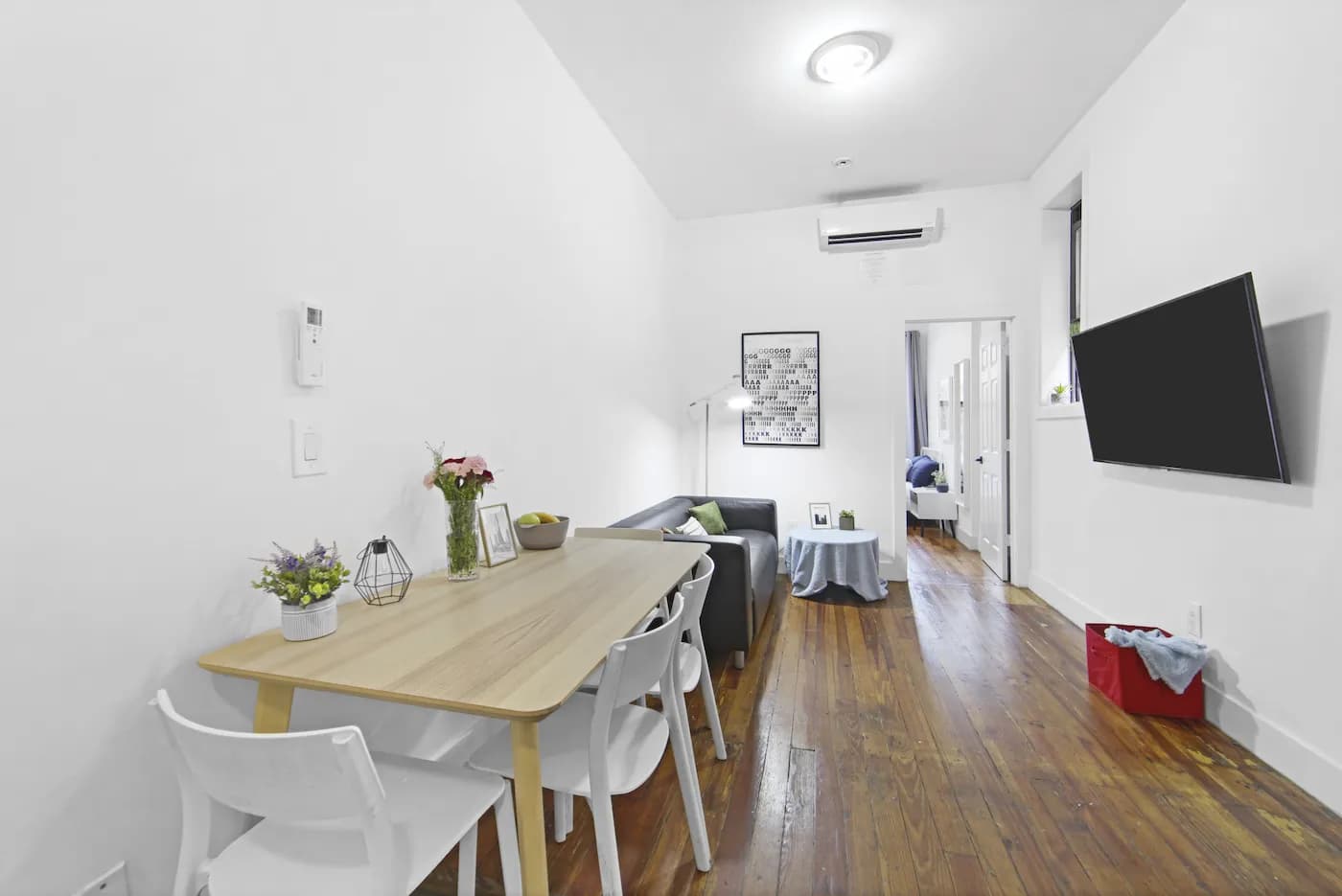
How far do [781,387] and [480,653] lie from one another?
3.87 m

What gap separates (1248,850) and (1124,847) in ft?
1.08

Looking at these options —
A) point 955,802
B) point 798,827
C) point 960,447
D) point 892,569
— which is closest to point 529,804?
point 798,827

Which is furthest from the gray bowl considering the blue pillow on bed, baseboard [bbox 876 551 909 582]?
the blue pillow on bed

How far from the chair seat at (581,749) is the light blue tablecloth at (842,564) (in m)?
2.73

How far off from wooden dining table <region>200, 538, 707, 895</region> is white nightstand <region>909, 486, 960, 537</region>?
5.28m

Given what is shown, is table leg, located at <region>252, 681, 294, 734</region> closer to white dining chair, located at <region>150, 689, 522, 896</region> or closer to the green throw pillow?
white dining chair, located at <region>150, 689, 522, 896</region>

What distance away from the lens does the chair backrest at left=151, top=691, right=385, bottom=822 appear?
755mm

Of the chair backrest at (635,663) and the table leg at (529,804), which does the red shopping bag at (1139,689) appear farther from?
the table leg at (529,804)

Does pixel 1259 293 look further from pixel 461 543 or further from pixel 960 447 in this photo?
pixel 960 447

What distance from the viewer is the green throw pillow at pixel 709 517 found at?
4.05 meters

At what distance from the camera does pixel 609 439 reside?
340 cm

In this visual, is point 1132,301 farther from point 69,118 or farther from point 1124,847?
point 69,118

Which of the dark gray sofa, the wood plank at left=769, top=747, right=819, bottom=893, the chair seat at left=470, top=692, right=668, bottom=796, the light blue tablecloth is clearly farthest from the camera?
the light blue tablecloth

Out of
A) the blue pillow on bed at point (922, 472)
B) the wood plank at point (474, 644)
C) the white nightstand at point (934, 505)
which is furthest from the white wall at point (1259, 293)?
the blue pillow on bed at point (922, 472)
